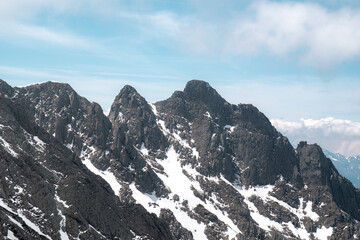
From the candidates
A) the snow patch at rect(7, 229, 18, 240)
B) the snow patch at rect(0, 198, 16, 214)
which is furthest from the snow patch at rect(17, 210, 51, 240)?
the snow patch at rect(7, 229, 18, 240)

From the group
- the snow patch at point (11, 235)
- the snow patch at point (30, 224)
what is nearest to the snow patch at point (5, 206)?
the snow patch at point (30, 224)

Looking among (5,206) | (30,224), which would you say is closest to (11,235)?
(30,224)

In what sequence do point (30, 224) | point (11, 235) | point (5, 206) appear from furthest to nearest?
point (5, 206)
point (30, 224)
point (11, 235)

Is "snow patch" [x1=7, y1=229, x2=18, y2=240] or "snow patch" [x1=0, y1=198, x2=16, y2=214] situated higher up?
"snow patch" [x1=0, y1=198, x2=16, y2=214]

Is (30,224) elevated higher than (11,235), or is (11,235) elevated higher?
(11,235)

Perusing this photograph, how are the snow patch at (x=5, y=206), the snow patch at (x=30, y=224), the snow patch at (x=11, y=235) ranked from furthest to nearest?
the snow patch at (x=5, y=206), the snow patch at (x=30, y=224), the snow patch at (x=11, y=235)

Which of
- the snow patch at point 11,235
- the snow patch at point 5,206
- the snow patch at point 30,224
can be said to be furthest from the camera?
the snow patch at point 5,206

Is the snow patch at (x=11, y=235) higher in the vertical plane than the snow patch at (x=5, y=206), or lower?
lower

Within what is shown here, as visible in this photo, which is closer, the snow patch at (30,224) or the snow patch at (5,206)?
the snow patch at (30,224)

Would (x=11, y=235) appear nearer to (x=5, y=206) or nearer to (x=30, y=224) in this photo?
(x=30, y=224)

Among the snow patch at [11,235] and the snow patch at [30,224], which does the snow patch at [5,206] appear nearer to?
the snow patch at [30,224]

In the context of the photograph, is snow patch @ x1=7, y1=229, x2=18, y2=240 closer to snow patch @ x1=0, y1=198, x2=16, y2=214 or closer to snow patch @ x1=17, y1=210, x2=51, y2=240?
snow patch @ x1=17, y1=210, x2=51, y2=240

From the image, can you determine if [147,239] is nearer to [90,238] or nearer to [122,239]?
[122,239]

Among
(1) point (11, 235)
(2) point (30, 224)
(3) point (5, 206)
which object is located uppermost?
(3) point (5, 206)
